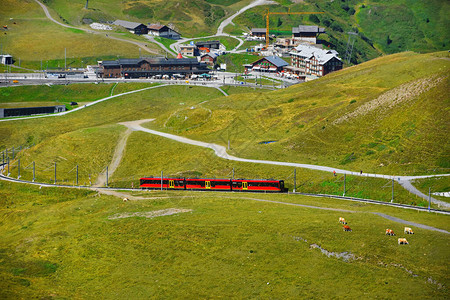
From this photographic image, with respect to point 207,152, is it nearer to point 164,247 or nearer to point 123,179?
point 123,179

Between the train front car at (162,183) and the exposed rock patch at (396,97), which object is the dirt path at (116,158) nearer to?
the train front car at (162,183)

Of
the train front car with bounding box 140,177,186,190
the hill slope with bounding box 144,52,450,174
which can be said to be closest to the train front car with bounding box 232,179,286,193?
the train front car with bounding box 140,177,186,190

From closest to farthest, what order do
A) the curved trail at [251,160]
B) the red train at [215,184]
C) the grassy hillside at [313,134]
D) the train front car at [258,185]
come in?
the curved trail at [251,160]
the train front car at [258,185]
the red train at [215,184]
the grassy hillside at [313,134]

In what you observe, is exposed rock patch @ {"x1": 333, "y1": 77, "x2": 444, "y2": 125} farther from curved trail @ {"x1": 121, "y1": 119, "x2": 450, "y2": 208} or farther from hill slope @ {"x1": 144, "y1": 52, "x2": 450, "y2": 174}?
curved trail @ {"x1": 121, "y1": 119, "x2": 450, "y2": 208}

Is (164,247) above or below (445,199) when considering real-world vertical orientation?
below

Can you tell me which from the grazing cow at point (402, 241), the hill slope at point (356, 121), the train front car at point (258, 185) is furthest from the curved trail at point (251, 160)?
the grazing cow at point (402, 241)

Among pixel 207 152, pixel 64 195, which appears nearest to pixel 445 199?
pixel 207 152

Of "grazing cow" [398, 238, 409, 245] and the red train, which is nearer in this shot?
"grazing cow" [398, 238, 409, 245]
